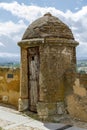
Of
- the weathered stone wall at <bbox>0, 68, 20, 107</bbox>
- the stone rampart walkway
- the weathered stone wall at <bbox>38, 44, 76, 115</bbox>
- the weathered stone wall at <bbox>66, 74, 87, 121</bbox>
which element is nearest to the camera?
the stone rampart walkway

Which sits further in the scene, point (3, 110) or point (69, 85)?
point (3, 110)

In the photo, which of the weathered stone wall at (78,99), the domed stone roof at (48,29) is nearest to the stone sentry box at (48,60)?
the domed stone roof at (48,29)

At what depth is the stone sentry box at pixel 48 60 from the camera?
8.95m

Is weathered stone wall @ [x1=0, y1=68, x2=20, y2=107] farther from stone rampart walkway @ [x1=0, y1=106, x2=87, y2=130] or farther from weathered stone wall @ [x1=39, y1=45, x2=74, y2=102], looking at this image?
weathered stone wall @ [x1=39, y1=45, x2=74, y2=102]

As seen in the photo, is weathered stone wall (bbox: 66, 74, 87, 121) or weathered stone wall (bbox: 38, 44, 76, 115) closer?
weathered stone wall (bbox: 66, 74, 87, 121)

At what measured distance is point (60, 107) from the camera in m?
8.99

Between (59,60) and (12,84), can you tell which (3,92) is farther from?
(59,60)

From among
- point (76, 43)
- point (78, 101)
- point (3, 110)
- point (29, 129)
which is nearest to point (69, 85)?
point (78, 101)

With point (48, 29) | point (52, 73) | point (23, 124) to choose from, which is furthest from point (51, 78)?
point (23, 124)

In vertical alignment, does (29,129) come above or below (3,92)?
below

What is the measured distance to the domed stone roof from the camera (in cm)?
913

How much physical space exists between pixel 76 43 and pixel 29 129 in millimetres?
3398

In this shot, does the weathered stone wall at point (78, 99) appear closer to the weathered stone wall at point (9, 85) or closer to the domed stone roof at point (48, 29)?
the domed stone roof at point (48, 29)

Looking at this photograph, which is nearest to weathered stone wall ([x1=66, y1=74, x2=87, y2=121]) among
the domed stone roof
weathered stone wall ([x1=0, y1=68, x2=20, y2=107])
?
Result: the domed stone roof
